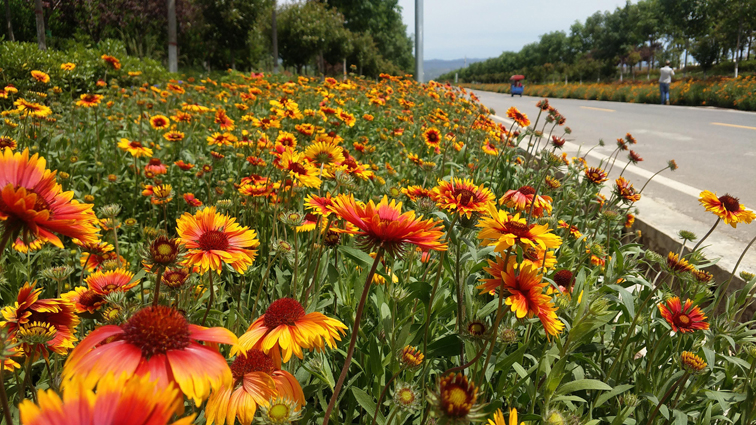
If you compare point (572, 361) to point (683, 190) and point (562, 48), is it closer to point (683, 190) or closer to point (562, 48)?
point (683, 190)

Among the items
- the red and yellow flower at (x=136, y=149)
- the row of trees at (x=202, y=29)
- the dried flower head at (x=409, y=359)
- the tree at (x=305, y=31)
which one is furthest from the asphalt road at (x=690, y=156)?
the tree at (x=305, y=31)

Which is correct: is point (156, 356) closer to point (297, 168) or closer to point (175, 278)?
point (175, 278)

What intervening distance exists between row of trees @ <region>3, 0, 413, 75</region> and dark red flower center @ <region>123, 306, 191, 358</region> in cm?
838

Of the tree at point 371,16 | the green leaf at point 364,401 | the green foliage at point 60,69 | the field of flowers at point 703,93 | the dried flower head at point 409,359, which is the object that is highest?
the tree at point 371,16

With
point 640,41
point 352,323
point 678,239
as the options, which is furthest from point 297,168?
point 640,41

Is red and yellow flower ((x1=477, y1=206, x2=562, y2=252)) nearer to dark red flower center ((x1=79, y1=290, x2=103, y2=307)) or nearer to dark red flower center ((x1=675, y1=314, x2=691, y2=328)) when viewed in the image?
dark red flower center ((x1=675, y1=314, x2=691, y2=328))

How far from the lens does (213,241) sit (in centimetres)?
88

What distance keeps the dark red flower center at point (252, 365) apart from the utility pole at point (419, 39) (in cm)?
887

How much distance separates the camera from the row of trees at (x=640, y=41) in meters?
24.5

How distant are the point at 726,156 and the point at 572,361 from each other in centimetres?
512

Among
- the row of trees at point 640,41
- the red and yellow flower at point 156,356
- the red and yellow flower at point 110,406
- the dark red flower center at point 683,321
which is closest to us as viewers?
the red and yellow flower at point 110,406

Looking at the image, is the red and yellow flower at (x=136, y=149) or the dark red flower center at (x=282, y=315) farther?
the red and yellow flower at (x=136, y=149)

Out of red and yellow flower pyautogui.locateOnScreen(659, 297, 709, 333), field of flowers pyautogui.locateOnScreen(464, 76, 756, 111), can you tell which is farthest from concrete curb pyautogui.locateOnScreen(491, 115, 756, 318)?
field of flowers pyautogui.locateOnScreen(464, 76, 756, 111)

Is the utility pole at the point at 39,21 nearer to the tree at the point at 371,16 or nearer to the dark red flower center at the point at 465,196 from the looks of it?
the dark red flower center at the point at 465,196
